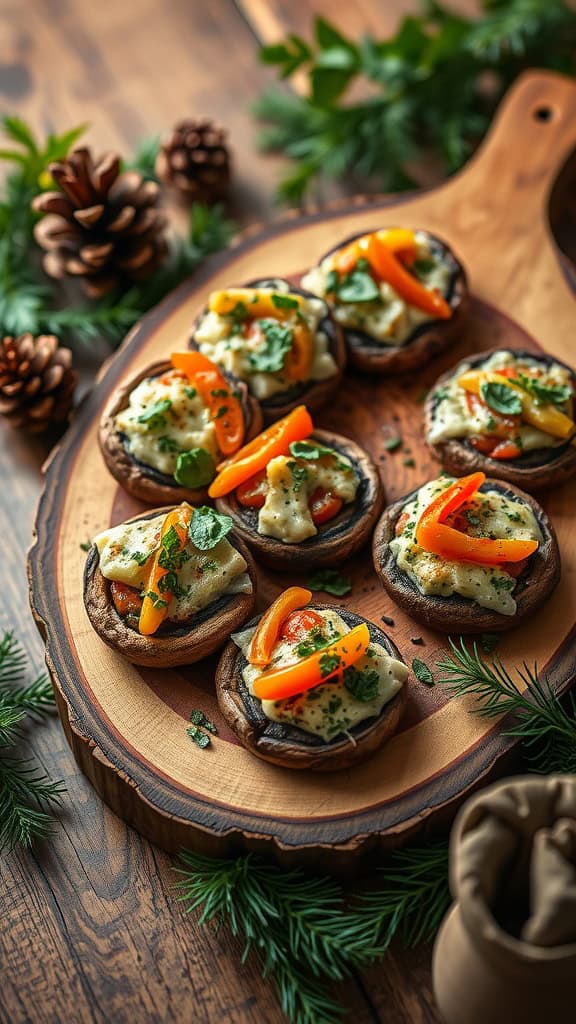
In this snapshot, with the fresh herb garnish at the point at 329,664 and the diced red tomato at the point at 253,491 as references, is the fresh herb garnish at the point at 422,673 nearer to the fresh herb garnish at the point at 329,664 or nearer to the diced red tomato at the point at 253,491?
the fresh herb garnish at the point at 329,664

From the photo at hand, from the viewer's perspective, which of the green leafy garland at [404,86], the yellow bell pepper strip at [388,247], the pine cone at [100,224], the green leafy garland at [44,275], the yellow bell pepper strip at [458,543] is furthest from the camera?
the green leafy garland at [404,86]

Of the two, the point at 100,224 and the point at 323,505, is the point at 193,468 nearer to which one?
the point at 323,505

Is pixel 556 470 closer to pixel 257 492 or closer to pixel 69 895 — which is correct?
pixel 257 492

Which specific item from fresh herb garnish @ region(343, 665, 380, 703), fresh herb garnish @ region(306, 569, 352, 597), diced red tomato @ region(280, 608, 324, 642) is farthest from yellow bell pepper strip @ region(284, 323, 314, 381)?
fresh herb garnish @ region(343, 665, 380, 703)

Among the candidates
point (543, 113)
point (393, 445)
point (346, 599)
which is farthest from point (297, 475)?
point (543, 113)

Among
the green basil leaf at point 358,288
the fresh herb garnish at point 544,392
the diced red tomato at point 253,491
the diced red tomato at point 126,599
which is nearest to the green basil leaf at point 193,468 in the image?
the diced red tomato at point 253,491

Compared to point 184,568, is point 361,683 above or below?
below
